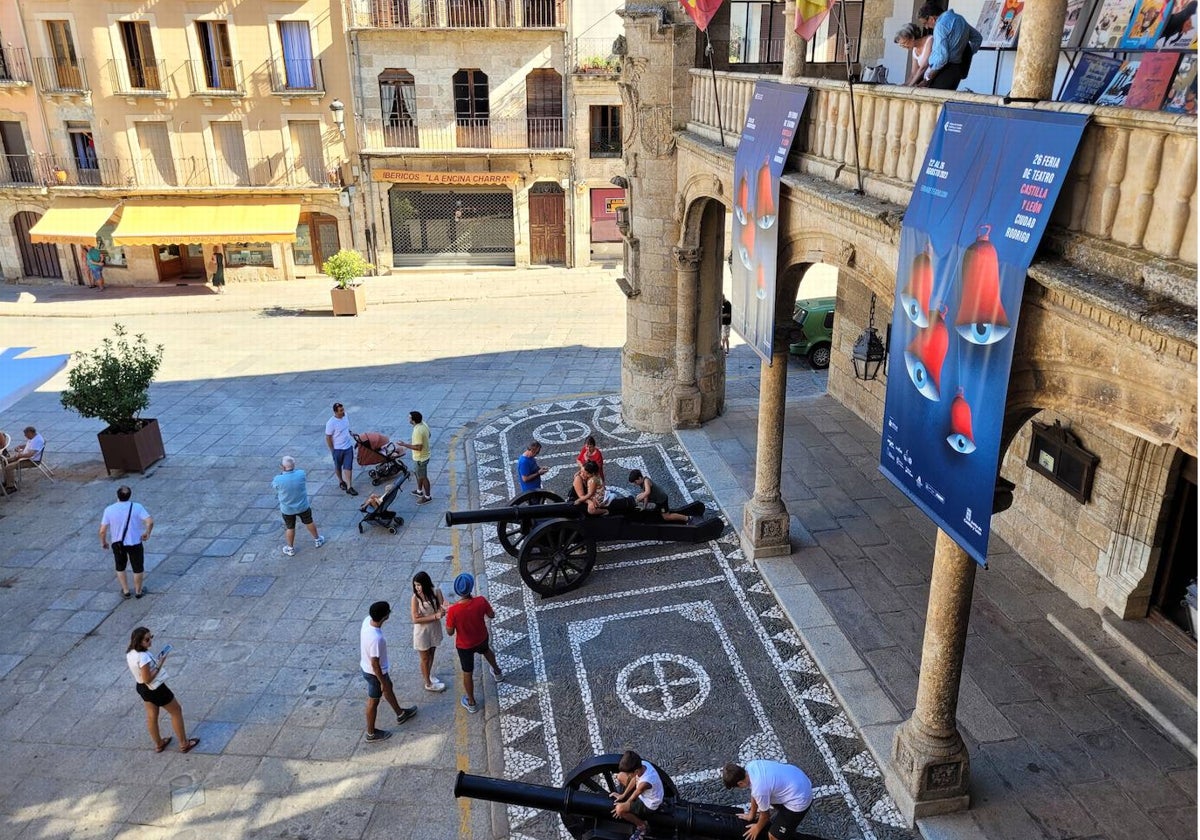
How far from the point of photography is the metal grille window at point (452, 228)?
90.5ft

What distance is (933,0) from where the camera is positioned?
10547mm

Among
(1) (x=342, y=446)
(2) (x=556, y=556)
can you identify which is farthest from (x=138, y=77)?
(2) (x=556, y=556)

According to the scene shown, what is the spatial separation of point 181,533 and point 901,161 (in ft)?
33.0

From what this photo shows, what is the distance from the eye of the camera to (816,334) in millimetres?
18156

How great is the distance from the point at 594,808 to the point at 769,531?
15.9 feet

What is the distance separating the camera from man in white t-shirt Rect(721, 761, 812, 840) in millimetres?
5996

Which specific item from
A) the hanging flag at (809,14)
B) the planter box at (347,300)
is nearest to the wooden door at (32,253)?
the planter box at (347,300)

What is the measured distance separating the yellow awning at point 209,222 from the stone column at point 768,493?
1980 centimetres

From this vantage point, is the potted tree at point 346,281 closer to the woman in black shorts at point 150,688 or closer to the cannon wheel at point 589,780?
the woman in black shorts at point 150,688

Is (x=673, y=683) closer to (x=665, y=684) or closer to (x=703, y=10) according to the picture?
(x=665, y=684)

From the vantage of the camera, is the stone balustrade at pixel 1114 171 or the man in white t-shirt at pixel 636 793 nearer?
the stone balustrade at pixel 1114 171

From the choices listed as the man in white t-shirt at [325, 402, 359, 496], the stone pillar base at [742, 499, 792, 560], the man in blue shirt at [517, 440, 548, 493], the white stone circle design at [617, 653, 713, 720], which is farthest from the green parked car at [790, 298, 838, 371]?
the white stone circle design at [617, 653, 713, 720]

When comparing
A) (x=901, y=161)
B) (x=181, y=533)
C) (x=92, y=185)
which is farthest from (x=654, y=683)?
(x=92, y=185)

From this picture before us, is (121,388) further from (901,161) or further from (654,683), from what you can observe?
(901,161)
